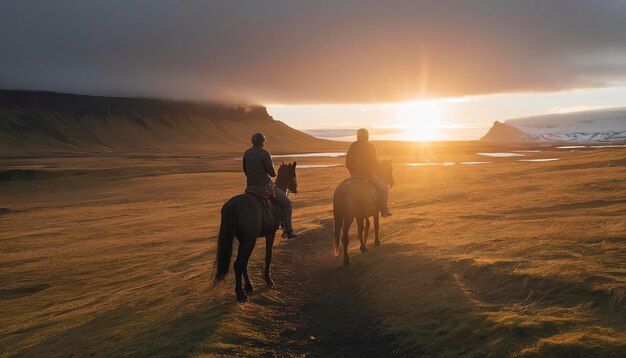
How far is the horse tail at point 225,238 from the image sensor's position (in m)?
13.3

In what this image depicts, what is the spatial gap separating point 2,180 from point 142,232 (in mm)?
59650

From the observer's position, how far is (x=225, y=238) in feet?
43.9

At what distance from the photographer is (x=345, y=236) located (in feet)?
54.2

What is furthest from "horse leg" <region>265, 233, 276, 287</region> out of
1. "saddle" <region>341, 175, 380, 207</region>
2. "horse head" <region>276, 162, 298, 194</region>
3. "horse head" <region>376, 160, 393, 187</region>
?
"horse head" <region>376, 160, 393, 187</region>

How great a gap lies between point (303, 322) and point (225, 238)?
10.9 ft

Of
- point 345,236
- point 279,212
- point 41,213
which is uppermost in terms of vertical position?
point 279,212

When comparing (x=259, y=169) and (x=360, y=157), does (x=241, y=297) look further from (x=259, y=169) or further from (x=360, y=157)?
(x=360, y=157)

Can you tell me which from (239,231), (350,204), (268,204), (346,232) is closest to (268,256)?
(268,204)

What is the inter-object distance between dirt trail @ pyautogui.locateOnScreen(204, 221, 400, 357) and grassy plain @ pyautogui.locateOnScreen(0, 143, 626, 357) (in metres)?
0.05

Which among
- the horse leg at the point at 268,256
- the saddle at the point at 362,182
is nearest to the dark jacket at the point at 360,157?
the saddle at the point at 362,182

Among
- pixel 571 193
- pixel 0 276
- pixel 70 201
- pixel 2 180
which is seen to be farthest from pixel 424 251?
pixel 2 180

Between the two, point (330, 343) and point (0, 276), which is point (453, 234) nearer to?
point (330, 343)

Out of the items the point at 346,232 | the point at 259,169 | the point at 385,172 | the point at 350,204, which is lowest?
the point at 346,232

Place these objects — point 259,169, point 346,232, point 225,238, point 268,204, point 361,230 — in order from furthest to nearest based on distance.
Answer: point 361,230 → point 346,232 → point 259,169 → point 268,204 → point 225,238
